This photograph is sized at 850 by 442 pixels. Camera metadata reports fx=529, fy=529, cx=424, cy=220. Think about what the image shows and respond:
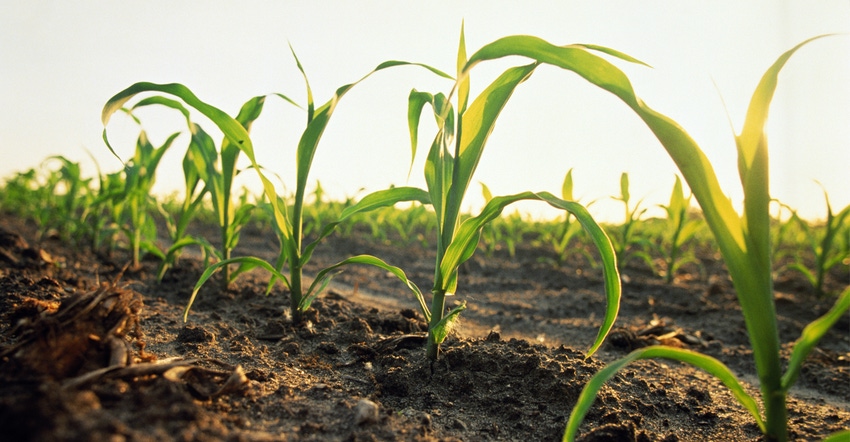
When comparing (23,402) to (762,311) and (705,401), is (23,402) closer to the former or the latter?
(762,311)

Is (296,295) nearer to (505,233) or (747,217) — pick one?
(747,217)

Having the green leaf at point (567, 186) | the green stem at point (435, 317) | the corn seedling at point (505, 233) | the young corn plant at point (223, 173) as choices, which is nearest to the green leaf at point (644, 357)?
the green stem at point (435, 317)

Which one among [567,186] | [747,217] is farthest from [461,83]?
[567,186]

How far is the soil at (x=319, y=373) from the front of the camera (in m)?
0.89

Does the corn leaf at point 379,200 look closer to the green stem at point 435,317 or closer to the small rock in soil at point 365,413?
the green stem at point 435,317

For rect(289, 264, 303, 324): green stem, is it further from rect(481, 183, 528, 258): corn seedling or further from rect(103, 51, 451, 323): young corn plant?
rect(481, 183, 528, 258): corn seedling

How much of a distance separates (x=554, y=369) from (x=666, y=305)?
2.36 meters

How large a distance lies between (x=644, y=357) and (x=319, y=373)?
0.87 meters

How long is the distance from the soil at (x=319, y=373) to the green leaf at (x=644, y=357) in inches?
10.0

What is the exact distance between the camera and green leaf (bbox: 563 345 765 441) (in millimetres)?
949

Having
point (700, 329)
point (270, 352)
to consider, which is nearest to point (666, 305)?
point (700, 329)

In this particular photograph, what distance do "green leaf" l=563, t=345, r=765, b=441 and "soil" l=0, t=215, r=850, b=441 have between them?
253 mm

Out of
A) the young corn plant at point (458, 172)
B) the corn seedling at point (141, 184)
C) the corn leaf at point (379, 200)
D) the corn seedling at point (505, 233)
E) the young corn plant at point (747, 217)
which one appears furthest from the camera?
the corn seedling at point (505, 233)

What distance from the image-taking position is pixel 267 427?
105 centimetres
